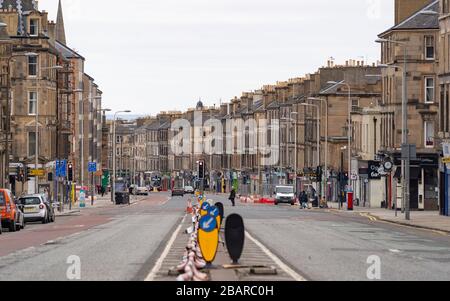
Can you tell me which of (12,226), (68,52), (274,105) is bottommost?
(12,226)

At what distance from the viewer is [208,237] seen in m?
28.8

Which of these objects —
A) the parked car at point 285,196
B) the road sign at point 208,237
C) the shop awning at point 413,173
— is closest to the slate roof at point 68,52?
the parked car at point 285,196

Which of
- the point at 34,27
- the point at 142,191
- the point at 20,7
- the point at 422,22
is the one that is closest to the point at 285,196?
the point at 34,27

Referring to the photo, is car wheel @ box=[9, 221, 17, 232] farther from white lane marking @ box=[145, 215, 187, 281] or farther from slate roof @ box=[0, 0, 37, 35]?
slate roof @ box=[0, 0, 37, 35]

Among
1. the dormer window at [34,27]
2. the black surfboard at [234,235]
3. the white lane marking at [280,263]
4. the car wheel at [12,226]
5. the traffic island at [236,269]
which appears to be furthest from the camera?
the dormer window at [34,27]

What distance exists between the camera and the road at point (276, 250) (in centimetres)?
2767

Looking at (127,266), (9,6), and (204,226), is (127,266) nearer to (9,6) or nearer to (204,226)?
(204,226)

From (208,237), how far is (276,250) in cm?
865

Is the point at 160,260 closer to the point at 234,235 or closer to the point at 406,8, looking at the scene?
the point at 234,235

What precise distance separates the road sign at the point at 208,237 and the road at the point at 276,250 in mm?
1323

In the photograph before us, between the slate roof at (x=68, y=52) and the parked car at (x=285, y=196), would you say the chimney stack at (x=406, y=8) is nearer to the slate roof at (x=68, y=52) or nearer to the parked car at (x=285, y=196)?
the parked car at (x=285, y=196)

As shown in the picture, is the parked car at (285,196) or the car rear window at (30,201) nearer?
the car rear window at (30,201)
